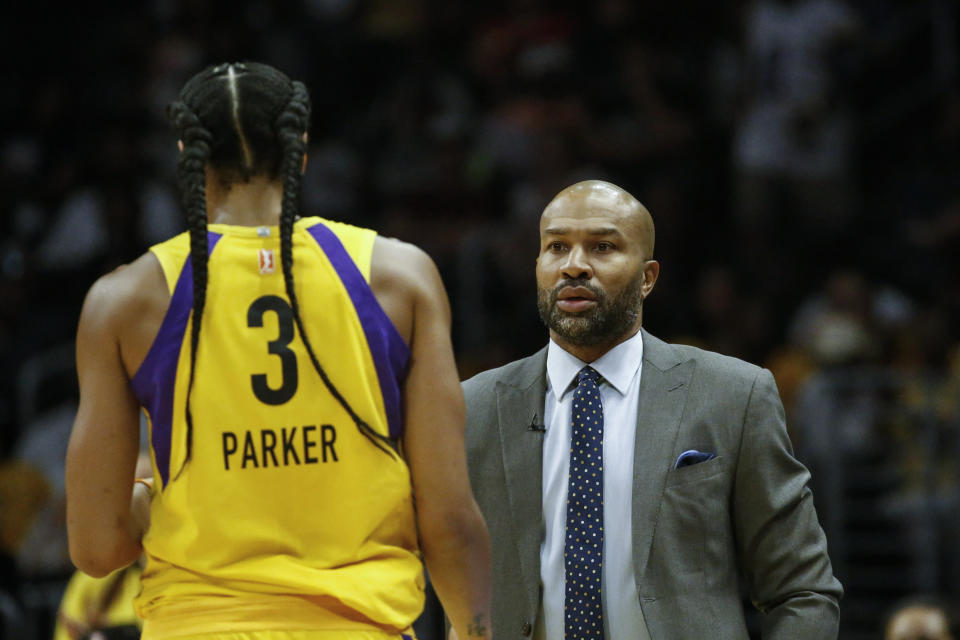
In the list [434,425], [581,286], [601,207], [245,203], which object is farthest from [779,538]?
[245,203]

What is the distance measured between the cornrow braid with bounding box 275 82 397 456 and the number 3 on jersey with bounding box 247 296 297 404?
2cm

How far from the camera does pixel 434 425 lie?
99.5 inches

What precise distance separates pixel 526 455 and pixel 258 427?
1142 millimetres

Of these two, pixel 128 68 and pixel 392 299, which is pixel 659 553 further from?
pixel 128 68

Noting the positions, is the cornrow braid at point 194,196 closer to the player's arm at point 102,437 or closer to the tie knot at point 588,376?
the player's arm at point 102,437

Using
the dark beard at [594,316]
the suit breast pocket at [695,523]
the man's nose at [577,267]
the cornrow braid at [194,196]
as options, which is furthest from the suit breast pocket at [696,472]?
the cornrow braid at [194,196]

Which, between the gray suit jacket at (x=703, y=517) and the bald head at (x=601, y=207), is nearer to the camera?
the gray suit jacket at (x=703, y=517)

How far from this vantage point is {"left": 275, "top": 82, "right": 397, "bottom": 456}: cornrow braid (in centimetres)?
244

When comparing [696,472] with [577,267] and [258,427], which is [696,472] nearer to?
[577,267]

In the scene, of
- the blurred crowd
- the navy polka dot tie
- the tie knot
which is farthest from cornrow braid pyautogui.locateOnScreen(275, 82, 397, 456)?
the blurred crowd

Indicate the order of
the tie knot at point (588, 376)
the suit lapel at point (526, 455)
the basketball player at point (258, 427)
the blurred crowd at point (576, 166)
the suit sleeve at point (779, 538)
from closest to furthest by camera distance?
the basketball player at point (258, 427) < the suit sleeve at point (779, 538) < the suit lapel at point (526, 455) < the tie knot at point (588, 376) < the blurred crowd at point (576, 166)

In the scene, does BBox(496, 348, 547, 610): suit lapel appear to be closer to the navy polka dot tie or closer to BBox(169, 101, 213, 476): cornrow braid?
the navy polka dot tie

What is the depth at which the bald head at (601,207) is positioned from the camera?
346cm

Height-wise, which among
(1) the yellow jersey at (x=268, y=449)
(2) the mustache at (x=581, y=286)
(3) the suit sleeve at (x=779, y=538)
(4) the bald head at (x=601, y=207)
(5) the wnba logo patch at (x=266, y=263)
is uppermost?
(4) the bald head at (x=601, y=207)
